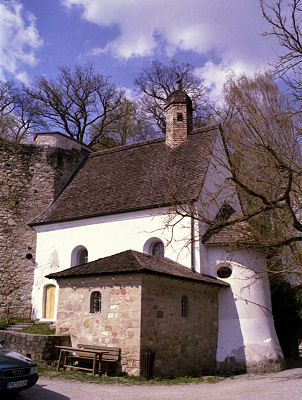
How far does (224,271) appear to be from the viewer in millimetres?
14789

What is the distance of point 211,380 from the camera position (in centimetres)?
1161

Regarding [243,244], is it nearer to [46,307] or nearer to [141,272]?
[141,272]

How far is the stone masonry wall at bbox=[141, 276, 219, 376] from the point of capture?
1132cm

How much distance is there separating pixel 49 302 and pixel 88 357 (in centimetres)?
674

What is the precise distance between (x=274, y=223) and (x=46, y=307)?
10438 mm

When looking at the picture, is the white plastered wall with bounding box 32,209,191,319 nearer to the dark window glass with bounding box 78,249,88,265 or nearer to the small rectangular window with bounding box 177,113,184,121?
the dark window glass with bounding box 78,249,88,265

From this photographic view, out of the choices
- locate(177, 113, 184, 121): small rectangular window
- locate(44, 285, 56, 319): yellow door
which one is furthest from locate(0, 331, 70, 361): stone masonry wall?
locate(177, 113, 184, 121): small rectangular window

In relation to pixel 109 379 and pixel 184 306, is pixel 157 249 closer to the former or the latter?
pixel 184 306

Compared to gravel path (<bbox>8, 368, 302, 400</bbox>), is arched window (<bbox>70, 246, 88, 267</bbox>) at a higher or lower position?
higher

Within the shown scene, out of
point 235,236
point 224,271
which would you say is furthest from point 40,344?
point 235,236

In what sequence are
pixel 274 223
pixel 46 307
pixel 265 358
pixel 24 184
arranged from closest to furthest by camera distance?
pixel 274 223
pixel 265 358
pixel 46 307
pixel 24 184

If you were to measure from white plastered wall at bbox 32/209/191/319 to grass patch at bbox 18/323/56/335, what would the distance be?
131 cm

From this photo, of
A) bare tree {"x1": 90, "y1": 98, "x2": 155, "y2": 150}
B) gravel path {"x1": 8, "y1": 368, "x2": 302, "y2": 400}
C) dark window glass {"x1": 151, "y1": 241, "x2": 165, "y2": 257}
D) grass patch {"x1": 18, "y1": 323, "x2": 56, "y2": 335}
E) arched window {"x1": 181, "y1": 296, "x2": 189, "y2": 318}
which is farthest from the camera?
bare tree {"x1": 90, "y1": 98, "x2": 155, "y2": 150}

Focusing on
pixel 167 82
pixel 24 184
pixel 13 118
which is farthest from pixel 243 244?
pixel 13 118
